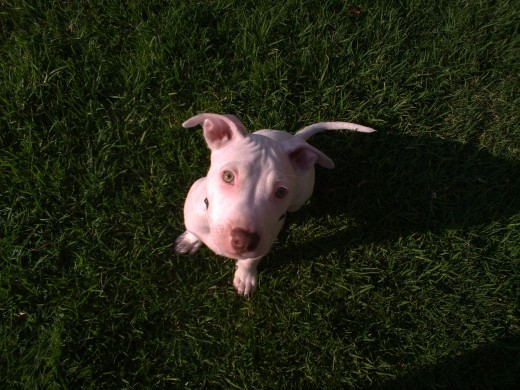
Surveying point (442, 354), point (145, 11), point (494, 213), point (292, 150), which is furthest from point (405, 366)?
point (145, 11)

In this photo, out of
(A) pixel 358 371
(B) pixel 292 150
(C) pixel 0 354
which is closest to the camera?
(B) pixel 292 150

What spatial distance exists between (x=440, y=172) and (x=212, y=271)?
2217 mm

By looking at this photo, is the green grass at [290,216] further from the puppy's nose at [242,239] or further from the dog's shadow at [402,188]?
the puppy's nose at [242,239]

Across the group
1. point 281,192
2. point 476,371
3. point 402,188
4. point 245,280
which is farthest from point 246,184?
point 476,371

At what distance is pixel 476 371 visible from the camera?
138 inches

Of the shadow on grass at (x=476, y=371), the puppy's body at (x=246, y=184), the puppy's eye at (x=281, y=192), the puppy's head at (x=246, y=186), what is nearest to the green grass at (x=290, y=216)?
the shadow on grass at (x=476, y=371)

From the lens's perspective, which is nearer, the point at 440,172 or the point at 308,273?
the point at 308,273

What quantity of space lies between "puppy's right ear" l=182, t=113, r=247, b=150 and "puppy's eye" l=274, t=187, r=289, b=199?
15.5 inches

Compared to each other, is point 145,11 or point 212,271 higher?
Answer: point 145,11

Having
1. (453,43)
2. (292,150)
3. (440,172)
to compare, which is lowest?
(440,172)

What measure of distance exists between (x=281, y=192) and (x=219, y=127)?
0.54m

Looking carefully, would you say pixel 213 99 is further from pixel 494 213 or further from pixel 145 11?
pixel 494 213

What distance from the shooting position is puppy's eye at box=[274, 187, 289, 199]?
2210 mm

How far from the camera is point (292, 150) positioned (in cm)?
240
